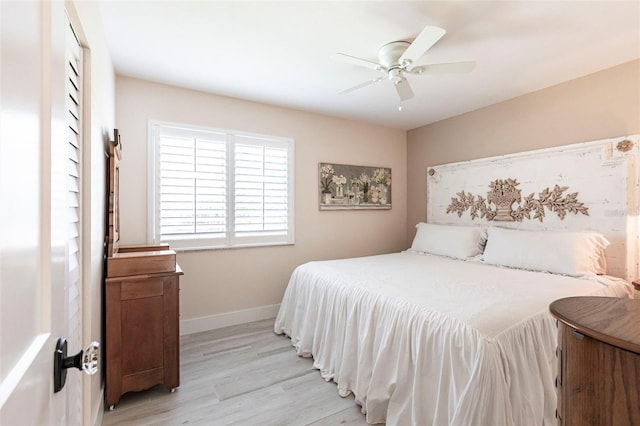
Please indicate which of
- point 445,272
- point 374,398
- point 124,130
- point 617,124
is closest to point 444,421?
point 374,398

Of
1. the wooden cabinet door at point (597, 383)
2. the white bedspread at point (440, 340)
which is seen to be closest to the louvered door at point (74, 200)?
the white bedspread at point (440, 340)

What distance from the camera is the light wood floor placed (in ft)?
5.99

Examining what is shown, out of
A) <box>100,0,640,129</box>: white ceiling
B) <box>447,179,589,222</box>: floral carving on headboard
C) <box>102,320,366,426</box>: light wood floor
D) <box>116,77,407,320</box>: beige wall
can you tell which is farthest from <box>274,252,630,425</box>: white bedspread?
<box>100,0,640,129</box>: white ceiling

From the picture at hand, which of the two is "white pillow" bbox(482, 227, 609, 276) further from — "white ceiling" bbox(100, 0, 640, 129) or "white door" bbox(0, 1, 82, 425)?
"white door" bbox(0, 1, 82, 425)

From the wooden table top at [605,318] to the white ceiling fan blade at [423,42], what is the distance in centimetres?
144

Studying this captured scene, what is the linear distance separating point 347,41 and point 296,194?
1.84 metres

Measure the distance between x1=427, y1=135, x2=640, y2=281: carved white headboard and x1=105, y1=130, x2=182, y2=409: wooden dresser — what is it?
3.36 metres

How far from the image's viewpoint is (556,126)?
114 inches

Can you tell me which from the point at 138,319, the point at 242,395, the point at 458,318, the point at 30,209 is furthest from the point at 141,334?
the point at 458,318

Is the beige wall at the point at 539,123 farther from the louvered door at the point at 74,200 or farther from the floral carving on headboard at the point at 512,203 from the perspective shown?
the louvered door at the point at 74,200

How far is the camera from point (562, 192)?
9.37 feet

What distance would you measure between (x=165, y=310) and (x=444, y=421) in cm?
182

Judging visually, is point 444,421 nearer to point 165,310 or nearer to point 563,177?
point 165,310

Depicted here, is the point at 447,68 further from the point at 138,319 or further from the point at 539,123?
the point at 138,319
